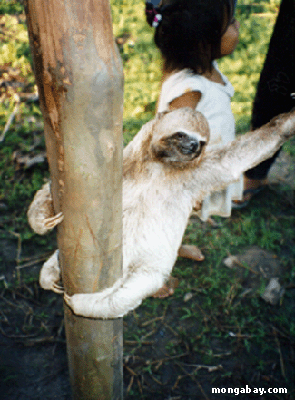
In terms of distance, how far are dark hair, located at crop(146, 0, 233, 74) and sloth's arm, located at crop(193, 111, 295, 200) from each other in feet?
1.64

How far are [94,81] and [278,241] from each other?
238 centimetres

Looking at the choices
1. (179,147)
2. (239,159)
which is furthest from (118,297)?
(239,159)

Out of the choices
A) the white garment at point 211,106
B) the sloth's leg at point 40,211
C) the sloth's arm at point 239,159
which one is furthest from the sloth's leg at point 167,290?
the sloth's leg at point 40,211

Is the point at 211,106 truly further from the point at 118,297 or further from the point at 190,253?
the point at 190,253

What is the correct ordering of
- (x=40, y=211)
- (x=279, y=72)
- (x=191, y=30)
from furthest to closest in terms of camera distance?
1. (x=279, y=72)
2. (x=191, y=30)
3. (x=40, y=211)

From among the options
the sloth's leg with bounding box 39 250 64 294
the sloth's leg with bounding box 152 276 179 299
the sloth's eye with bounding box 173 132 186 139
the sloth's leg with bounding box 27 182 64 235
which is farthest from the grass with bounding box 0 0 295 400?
the sloth's leg with bounding box 27 182 64 235

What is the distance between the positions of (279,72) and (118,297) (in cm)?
194

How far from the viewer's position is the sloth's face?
1.19 m

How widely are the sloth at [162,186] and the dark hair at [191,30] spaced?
1.64 feet

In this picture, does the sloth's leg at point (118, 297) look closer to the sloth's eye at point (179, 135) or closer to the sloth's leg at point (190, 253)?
the sloth's eye at point (179, 135)

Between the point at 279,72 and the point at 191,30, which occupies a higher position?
the point at 191,30

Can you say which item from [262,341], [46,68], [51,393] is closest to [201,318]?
[262,341]

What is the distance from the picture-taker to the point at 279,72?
7.33 ft

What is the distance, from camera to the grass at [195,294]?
1.89 meters
